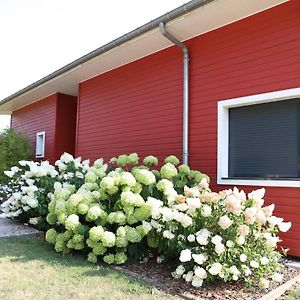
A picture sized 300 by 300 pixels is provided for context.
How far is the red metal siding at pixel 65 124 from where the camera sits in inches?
448

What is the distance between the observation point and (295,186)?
488 cm

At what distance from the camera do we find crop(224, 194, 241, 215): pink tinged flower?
3.71 metres

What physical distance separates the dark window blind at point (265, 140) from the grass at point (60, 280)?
106 inches

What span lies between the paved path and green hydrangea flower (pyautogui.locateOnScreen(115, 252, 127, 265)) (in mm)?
2435

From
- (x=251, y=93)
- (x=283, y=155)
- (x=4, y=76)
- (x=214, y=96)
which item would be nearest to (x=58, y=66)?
(x=214, y=96)

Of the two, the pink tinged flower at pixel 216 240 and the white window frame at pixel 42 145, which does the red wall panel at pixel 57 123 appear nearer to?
the white window frame at pixel 42 145

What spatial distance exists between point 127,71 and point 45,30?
3.94 m

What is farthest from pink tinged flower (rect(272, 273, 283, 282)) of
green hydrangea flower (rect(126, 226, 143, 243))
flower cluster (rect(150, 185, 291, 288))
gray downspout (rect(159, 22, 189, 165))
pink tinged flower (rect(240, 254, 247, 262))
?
gray downspout (rect(159, 22, 189, 165))

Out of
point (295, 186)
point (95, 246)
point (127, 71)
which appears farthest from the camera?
point (127, 71)

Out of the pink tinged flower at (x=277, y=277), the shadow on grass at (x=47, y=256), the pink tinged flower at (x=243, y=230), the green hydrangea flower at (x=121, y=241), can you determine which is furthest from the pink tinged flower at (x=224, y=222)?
the green hydrangea flower at (x=121, y=241)

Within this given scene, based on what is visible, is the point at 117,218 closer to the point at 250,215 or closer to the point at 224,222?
the point at 224,222

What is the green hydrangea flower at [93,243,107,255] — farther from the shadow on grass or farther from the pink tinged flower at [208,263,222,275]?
the pink tinged flower at [208,263,222,275]

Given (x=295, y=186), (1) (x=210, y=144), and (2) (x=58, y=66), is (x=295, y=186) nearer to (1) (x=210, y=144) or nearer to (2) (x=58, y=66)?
(1) (x=210, y=144)

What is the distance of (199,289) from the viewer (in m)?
3.66
